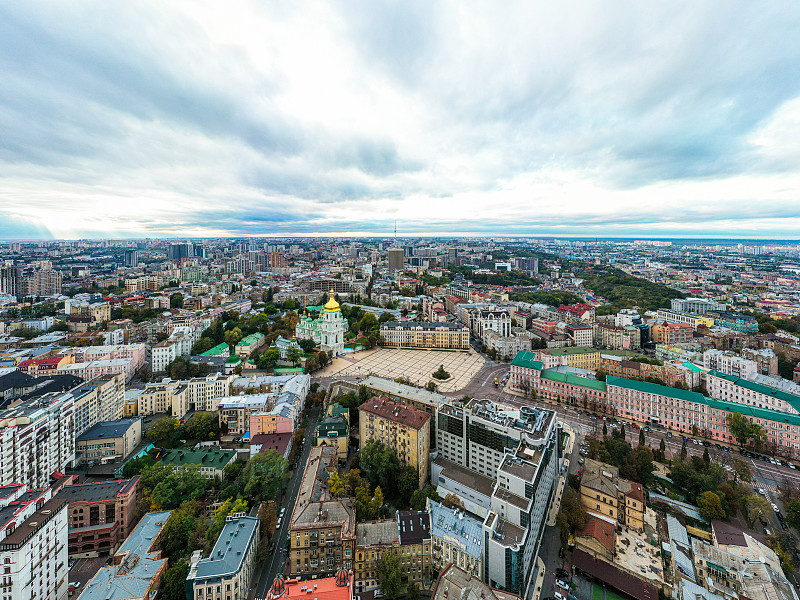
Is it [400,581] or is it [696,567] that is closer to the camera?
[400,581]

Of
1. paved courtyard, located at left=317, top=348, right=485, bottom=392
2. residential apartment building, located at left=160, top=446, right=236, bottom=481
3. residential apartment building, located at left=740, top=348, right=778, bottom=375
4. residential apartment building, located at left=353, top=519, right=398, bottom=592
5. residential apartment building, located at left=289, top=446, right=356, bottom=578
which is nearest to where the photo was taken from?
residential apartment building, located at left=353, top=519, right=398, bottom=592

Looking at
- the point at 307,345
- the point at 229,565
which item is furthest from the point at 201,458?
the point at 307,345

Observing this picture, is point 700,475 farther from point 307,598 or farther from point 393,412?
point 307,598

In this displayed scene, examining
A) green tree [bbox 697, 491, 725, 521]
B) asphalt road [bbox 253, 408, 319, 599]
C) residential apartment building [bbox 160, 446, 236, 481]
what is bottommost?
asphalt road [bbox 253, 408, 319, 599]

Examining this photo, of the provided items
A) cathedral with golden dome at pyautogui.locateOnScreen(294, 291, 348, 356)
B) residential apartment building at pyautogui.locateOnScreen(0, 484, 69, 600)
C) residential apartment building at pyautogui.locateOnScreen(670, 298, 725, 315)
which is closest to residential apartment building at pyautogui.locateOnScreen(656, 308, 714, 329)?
residential apartment building at pyautogui.locateOnScreen(670, 298, 725, 315)

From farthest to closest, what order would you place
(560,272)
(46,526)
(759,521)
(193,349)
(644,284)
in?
(560,272) < (644,284) < (193,349) < (759,521) < (46,526)

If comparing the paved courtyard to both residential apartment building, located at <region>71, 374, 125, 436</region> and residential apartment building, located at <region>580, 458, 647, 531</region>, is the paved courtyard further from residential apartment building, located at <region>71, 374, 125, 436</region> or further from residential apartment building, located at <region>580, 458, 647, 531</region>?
residential apartment building, located at <region>71, 374, 125, 436</region>

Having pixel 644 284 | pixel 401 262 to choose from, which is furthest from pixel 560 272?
pixel 401 262
